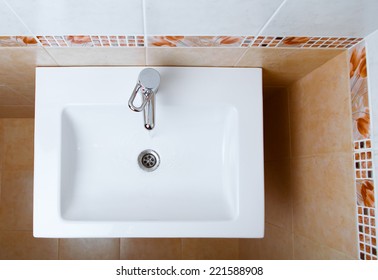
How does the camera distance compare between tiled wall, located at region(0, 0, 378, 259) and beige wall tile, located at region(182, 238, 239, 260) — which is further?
beige wall tile, located at region(182, 238, 239, 260)

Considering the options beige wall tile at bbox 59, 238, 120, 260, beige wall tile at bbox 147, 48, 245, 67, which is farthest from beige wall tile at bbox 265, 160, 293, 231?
beige wall tile at bbox 59, 238, 120, 260

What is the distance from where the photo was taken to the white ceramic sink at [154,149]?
2.47 feet

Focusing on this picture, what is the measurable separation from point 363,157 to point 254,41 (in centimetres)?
34

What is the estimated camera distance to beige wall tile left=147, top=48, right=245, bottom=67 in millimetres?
716

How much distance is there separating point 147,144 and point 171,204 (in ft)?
0.57

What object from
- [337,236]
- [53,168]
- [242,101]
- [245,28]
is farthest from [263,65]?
[53,168]

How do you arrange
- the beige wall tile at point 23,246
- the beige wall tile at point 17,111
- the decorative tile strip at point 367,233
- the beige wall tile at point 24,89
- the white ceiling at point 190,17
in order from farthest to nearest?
the beige wall tile at point 23,246
the beige wall tile at point 17,111
the beige wall tile at point 24,89
the decorative tile strip at point 367,233
the white ceiling at point 190,17

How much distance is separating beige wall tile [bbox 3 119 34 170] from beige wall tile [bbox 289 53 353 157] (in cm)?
113

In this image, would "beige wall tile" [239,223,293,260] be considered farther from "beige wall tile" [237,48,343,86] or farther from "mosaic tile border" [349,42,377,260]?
"beige wall tile" [237,48,343,86]

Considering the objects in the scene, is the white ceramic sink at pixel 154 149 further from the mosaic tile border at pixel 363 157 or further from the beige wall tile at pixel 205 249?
the beige wall tile at pixel 205 249

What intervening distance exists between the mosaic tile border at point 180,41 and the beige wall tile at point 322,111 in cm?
8

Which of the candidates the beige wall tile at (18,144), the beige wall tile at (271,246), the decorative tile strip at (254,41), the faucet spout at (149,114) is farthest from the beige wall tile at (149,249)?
the decorative tile strip at (254,41)

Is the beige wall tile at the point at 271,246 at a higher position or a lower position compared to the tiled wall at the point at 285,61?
lower
